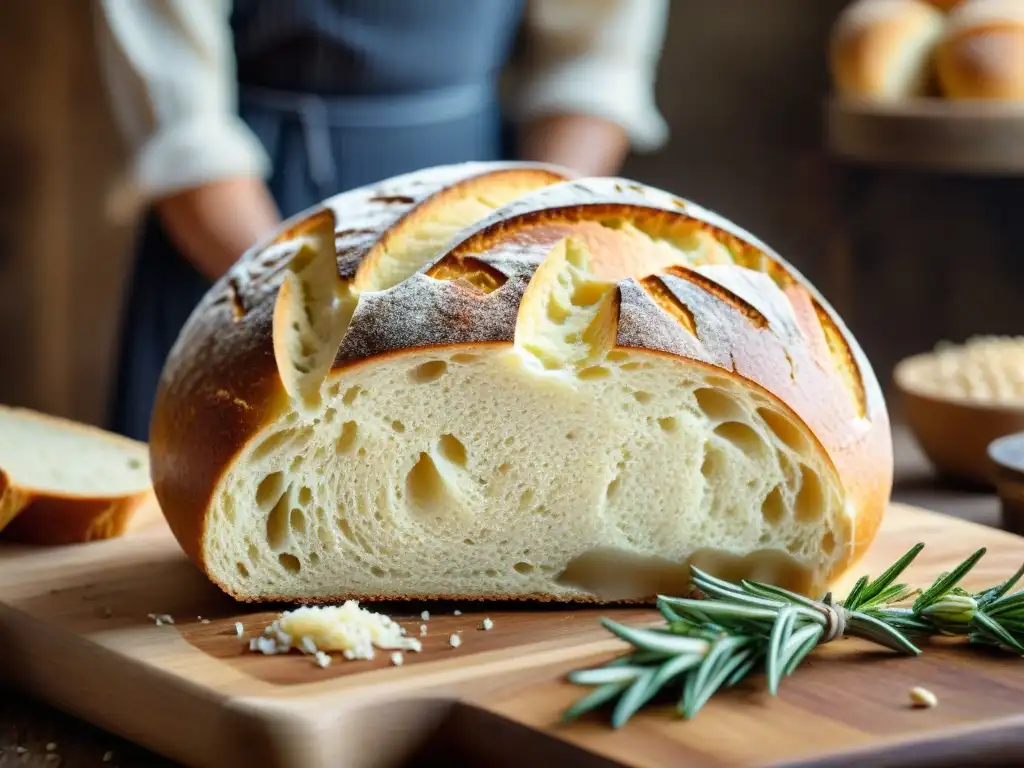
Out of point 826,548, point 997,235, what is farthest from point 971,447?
point 997,235

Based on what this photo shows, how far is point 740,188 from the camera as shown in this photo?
11.1ft

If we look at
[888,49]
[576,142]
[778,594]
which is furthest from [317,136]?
[778,594]

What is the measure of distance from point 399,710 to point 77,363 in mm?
2614

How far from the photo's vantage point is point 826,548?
51.9 inches

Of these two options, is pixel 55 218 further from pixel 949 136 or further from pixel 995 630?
pixel 995 630

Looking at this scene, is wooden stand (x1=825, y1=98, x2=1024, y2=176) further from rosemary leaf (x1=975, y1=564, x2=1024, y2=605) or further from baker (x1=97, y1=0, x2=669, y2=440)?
baker (x1=97, y1=0, x2=669, y2=440)

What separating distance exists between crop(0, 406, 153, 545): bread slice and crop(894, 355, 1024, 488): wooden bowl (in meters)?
0.94

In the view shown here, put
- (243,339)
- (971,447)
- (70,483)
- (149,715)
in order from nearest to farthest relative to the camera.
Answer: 1. (149,715)
2. (243,339)
3. (70,483)
4. (971,447)

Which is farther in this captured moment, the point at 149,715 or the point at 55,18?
the point at 55,18

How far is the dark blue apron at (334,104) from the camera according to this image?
2193 mm

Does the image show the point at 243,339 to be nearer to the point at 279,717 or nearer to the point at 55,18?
the point at 279,717

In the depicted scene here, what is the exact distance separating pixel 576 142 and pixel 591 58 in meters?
0.16

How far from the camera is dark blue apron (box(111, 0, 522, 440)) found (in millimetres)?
2193

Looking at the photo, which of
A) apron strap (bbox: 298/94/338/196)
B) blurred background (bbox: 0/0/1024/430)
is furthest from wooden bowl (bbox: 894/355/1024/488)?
blurred background (bbox: 0/0/1024/430)
